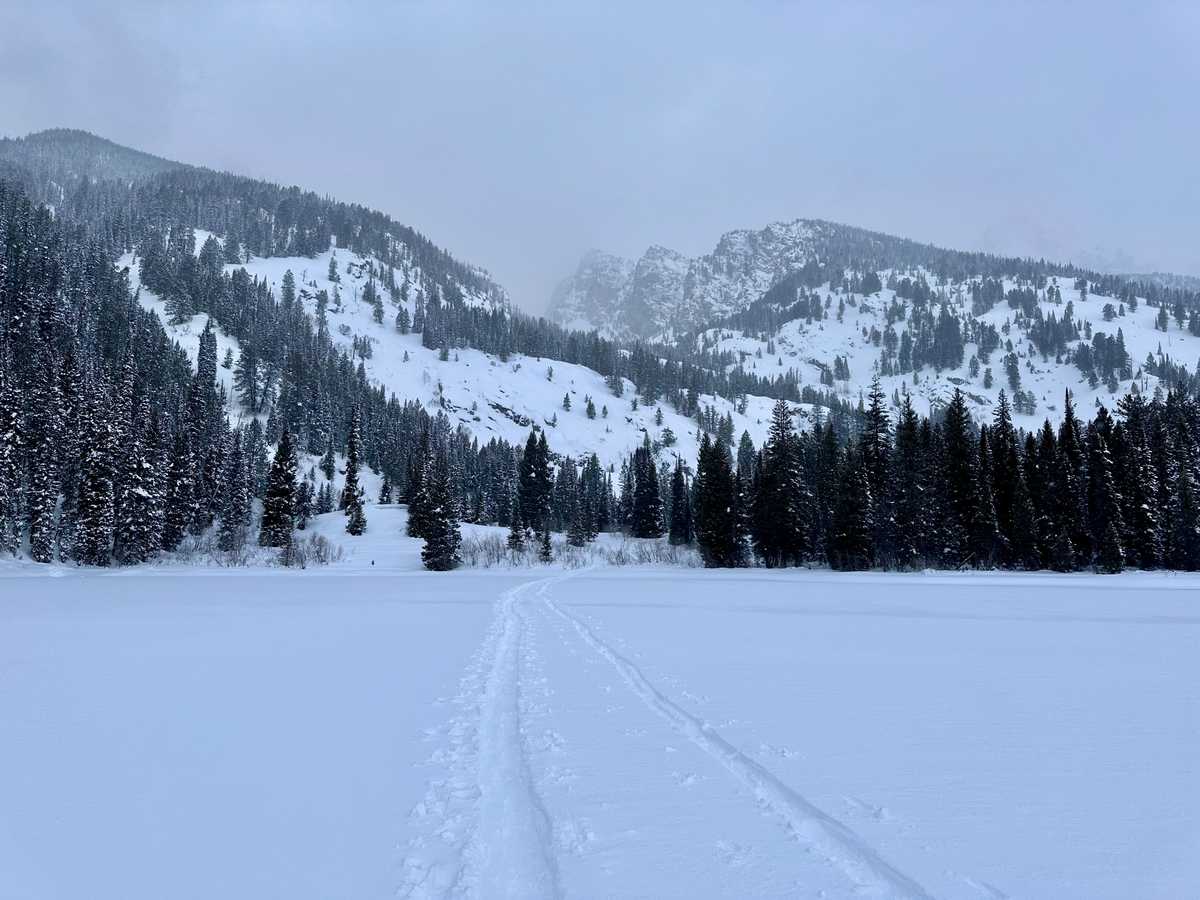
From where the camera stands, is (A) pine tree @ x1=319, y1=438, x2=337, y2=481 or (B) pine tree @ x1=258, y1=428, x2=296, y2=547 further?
(A) pine tree @ x1=319, y1=438, x2=337, y2=481

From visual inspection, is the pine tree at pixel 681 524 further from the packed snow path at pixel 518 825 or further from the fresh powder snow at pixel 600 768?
the packed snow path at pixel 518 825

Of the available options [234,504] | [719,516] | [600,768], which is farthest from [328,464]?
[600,768]

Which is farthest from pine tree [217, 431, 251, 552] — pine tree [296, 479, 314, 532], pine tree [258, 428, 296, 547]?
pine tree [296, 479, 314, 532]

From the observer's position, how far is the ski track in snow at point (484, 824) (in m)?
4.70

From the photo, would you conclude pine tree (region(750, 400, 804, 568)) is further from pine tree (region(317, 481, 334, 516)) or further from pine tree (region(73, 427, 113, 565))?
pine tree (region(317, 481, 334, 516))

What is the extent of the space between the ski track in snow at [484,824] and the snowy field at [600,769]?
3 centimetres

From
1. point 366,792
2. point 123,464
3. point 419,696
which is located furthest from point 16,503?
point 366,792

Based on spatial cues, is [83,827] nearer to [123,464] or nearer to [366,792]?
[366,792]

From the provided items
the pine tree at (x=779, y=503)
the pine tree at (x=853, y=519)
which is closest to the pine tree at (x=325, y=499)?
the pine tree at (x=779, y=503)

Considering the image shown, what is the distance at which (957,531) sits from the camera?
5716cm

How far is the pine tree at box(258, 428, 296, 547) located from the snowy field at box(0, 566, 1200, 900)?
6287 centimetres

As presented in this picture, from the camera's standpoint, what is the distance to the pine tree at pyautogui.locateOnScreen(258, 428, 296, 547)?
7550cm

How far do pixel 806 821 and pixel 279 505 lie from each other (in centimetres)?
8082

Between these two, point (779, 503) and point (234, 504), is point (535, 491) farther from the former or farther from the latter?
point (779, 503)
